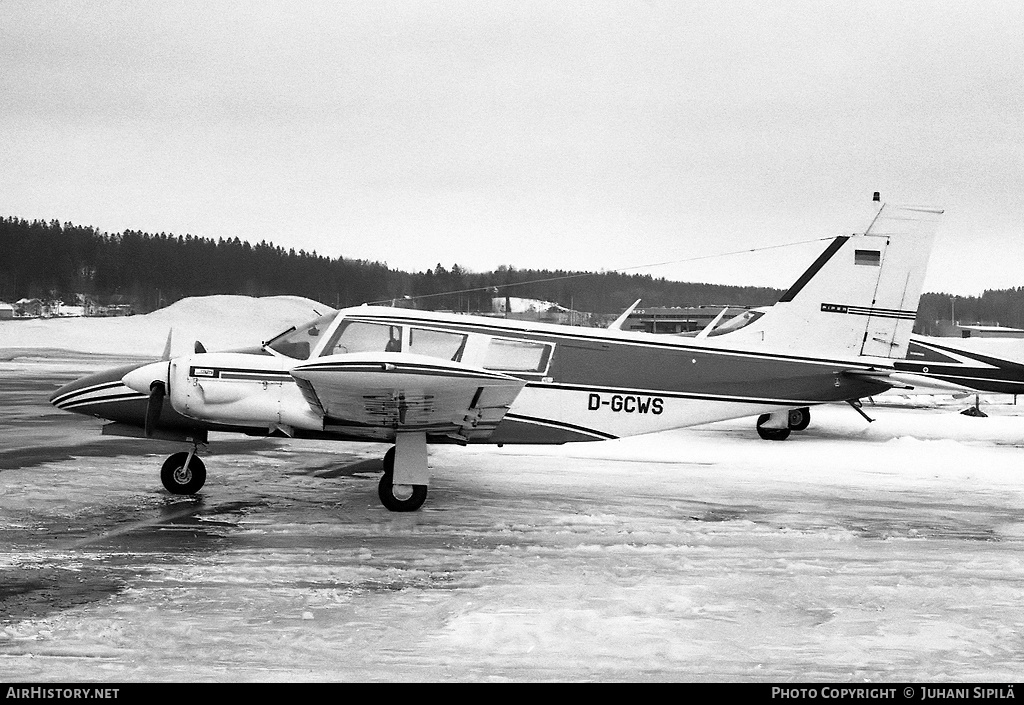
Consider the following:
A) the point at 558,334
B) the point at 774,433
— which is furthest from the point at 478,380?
the point at 774,433

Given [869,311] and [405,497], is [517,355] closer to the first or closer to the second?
[405,497]

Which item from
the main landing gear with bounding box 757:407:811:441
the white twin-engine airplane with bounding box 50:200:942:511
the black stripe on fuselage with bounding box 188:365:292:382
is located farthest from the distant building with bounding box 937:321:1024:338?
the black stripe on fuselage with bounding box 188:365:292:382

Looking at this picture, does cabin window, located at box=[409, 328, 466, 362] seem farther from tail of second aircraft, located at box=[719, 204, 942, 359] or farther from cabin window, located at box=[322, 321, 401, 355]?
tail of second aircraft, located at box=[719, 204, 942, 359]

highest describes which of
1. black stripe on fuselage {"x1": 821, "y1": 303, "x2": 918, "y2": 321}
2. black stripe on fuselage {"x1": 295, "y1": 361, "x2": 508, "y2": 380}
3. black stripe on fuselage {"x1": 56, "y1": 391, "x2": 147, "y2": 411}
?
black stripe on fuselage {"x1": 821, "y1": 303, "x2": 918, "y2": 321}

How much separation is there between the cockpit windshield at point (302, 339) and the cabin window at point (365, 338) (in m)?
0.22

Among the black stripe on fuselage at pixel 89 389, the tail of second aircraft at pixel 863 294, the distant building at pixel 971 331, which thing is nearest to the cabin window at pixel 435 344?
the black stripe on fuselage at pixel 89 389

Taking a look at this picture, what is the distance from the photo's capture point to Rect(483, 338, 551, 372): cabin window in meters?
9.36

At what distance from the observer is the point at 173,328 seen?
31.1 m

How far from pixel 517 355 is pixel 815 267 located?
4974 millimetres

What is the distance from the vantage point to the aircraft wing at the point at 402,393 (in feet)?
24.6

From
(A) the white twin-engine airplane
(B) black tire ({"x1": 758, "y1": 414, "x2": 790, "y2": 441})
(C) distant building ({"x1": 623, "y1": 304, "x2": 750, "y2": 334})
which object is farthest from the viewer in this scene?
(C) distant building ({"x1": 623, "y1": 304, "x2": 750, "y2": 334})

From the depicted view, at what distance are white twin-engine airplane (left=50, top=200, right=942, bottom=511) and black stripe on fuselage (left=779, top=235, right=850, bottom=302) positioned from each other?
0.12ft

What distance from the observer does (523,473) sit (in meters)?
11.2
